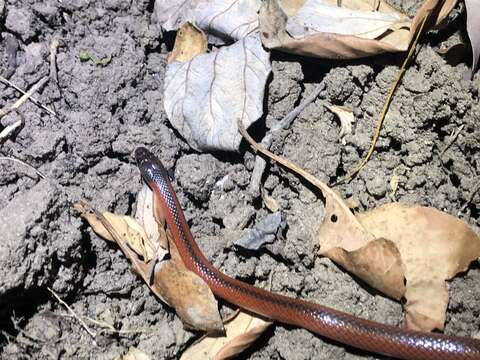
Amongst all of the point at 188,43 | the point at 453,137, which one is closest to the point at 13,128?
the point at 188,43

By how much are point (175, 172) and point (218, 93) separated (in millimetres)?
628

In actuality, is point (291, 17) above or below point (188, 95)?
above

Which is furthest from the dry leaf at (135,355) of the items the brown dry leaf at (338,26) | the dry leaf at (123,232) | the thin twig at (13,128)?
the brown dry leaf at (338,26)

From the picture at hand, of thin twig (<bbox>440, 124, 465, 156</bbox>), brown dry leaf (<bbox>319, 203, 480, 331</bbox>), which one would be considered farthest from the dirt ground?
brown dry leaf (<bbox>319, 203, 480, 331</bbox>)

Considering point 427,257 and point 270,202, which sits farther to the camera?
point 270,202

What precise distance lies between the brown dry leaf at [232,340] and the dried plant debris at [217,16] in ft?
6.12

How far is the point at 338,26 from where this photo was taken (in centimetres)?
375

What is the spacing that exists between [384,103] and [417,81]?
0.24 m

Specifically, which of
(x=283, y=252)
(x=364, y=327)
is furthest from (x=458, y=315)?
(x=283, y=252)

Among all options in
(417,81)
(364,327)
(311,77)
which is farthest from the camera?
(311,77)

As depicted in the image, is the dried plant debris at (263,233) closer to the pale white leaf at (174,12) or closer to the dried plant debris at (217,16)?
the dried plant debris at (217,16)

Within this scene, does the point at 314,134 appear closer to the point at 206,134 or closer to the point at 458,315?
the point at 206,134

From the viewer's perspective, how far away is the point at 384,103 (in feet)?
12.6

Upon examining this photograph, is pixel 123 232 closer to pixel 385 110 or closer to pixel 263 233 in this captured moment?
pixel 263 233
